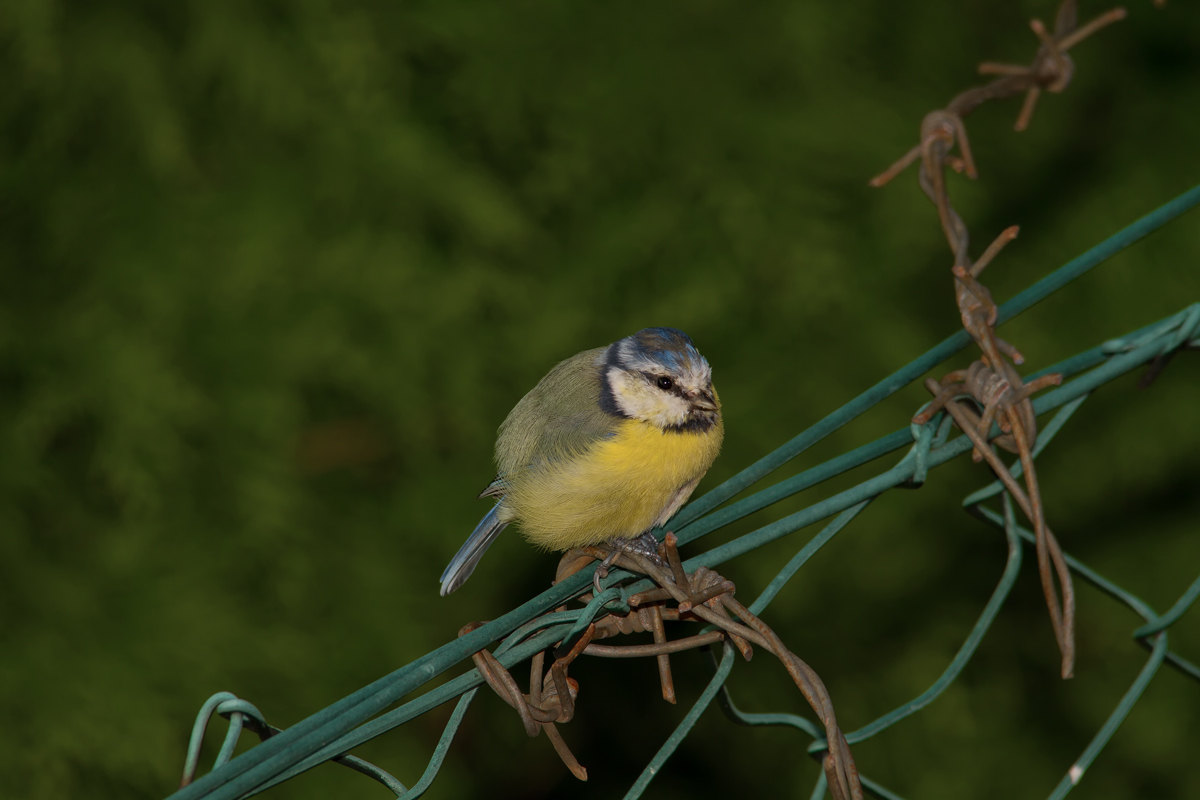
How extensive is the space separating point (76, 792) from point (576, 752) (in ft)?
3.48

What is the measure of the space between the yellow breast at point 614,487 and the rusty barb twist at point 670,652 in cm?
44

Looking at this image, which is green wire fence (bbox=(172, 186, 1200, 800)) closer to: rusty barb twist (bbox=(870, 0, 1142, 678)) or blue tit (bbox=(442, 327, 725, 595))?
rusty barb twist (bbox=(870, 0, 1142, 678))

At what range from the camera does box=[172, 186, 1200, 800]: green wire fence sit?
0.81 metres

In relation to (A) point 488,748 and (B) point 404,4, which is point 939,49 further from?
(A) point 488,748

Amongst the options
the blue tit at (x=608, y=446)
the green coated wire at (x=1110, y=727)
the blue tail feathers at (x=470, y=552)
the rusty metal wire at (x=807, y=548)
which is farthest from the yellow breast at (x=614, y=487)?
the green coated wire at (x=1110, y=727)

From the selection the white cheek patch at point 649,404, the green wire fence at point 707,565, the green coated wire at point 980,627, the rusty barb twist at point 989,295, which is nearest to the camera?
the green wire fence at point 707,565

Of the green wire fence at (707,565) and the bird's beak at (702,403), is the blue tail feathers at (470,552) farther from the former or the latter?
the green wire fence at (707,565)

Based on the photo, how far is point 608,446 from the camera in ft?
4.89

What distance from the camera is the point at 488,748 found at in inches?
84.2

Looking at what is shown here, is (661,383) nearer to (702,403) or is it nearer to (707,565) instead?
(702,403)

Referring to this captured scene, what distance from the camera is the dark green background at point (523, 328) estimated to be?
200 centimetres

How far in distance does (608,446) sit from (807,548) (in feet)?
1.80

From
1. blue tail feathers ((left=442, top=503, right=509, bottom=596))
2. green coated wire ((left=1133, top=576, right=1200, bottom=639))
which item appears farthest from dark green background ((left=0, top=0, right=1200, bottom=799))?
green coated wire ((left=1133, top=576, right=1200, bottom=639))

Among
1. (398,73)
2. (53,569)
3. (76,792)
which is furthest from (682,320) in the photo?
(76,792)
